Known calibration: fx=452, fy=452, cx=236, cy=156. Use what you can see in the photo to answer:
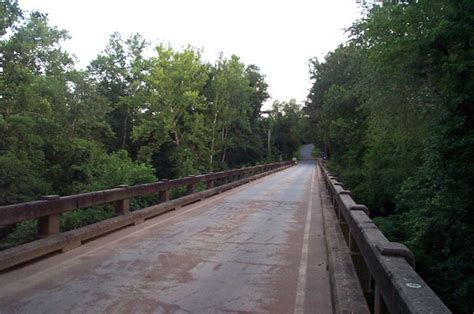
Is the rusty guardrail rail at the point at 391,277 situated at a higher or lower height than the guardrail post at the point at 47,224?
higher

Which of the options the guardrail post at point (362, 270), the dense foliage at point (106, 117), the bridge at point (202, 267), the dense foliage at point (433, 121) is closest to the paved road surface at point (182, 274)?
the bridge at point (202, 267)

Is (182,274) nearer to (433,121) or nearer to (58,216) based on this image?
(58,216)

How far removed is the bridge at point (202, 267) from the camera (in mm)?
4363

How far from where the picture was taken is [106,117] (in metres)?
49.0

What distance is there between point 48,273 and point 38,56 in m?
41.1

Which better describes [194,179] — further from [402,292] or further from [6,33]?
[6,33]

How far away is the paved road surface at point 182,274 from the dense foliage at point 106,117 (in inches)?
242

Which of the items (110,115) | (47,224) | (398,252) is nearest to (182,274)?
(47,224)

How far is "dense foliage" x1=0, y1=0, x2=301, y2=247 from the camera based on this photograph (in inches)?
1014

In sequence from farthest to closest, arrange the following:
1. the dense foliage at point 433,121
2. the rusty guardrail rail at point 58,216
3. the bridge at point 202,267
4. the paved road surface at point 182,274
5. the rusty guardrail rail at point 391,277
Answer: the dense foliage at point 433,121
the rusty guardrail rail at point 58,216
the paved road surface at point 182,274
the bridge at point 202,267
the rusty guardrail rail at point 391,277

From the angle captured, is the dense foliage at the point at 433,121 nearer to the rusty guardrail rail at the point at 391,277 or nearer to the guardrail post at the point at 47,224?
the rusty guardrail rail at the point at 391,277

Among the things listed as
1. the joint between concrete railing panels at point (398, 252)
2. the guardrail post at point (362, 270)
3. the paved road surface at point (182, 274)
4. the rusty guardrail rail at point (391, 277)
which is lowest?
the paved road surface at point (182, 274)

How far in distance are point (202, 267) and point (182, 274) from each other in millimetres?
491

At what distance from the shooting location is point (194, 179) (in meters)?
15.8
